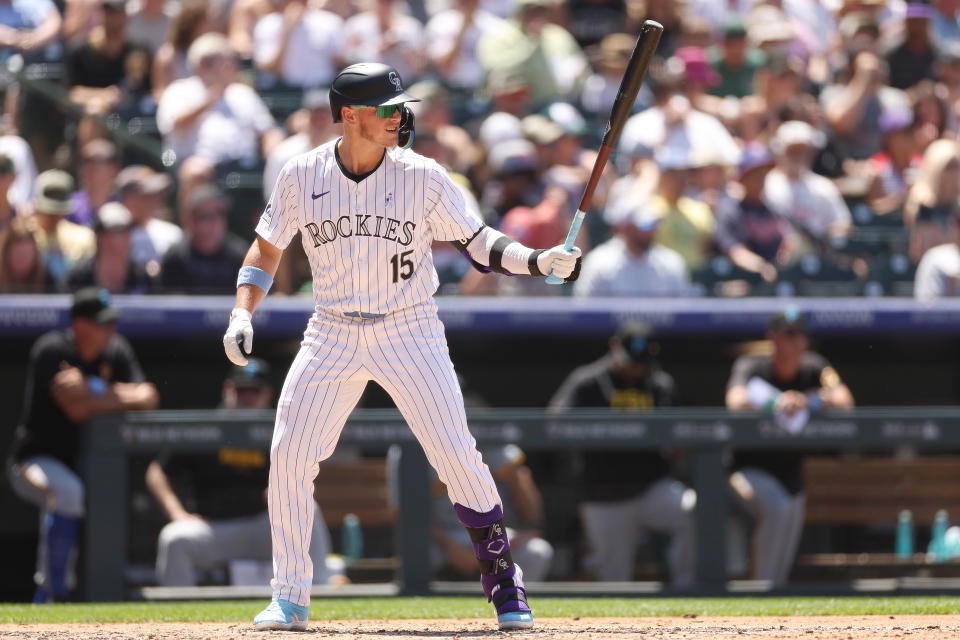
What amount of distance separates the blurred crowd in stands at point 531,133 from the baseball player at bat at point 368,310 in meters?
3.37

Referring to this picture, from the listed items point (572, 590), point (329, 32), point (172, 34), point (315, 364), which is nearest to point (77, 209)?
A: point (172, 34)

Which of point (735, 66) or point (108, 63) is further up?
point (735, 66)

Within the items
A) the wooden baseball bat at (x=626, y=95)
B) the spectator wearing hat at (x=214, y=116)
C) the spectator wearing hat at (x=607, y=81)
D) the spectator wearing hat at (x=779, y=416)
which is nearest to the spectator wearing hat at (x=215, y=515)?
the spectator wearing hat at (x=779, y=416)

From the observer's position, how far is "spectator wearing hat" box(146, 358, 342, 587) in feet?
21.7

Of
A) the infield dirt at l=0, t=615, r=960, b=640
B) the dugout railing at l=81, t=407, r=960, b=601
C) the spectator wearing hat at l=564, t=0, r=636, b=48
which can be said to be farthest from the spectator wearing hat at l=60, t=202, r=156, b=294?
the spectator wearing hat at l=564, t=0, r=636, b=48

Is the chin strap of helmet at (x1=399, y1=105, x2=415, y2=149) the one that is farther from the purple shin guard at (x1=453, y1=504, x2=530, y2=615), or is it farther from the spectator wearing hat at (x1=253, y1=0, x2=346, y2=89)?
the spectator wearing hat at (x1=253, y1=0, x2=346, y2=89)

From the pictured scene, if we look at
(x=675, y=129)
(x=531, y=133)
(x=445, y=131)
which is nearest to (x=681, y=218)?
(x=675, y=129)

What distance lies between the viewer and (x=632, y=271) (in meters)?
8.02

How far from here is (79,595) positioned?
21.7 feet

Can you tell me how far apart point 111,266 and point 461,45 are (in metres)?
3.40

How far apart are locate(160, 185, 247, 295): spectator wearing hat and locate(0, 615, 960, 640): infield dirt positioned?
9.45 feet

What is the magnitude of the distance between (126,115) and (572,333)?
3173mm

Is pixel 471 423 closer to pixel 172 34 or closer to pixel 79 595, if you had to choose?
pixel 79 595

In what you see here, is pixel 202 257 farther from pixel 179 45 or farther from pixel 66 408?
pixel 179 45
